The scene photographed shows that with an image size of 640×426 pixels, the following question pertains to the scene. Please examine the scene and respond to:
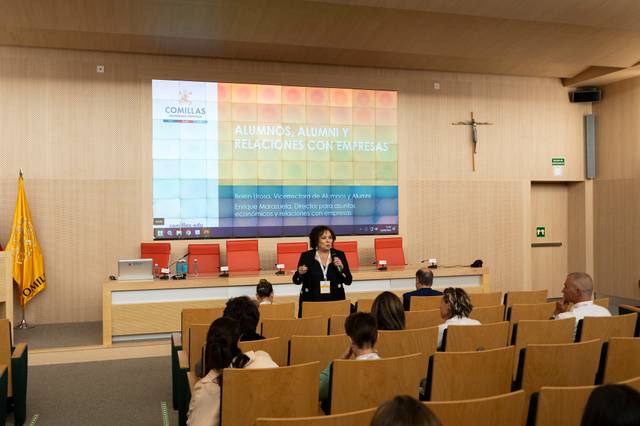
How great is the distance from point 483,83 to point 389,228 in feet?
10.9

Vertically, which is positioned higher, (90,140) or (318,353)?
(90,140)

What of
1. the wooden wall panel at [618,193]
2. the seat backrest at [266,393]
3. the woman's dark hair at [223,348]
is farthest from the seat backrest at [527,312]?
the wooden wall panel at [618,193]

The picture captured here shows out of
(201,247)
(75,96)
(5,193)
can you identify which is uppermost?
(75,96)

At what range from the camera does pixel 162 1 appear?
711cm

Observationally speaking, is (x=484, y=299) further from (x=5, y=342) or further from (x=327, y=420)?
(x=5, y=342)

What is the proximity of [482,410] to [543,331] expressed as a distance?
2001 mm

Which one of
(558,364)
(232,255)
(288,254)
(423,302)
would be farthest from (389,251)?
(558,364)

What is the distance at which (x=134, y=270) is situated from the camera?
6840mm

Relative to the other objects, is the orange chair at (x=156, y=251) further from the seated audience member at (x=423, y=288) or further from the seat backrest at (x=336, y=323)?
the seat backrest at (x=336, y=323)

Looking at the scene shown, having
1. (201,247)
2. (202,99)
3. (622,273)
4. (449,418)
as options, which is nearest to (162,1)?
(202,99)

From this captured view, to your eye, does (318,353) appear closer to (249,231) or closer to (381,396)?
(381,396)

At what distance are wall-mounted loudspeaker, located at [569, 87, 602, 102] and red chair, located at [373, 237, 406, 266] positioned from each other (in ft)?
15.6

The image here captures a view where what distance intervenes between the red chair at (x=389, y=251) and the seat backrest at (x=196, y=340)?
5.58 metres

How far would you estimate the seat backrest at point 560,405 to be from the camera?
2.19 metres
